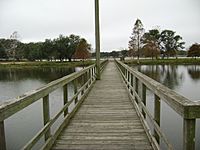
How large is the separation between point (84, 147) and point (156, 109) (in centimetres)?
120

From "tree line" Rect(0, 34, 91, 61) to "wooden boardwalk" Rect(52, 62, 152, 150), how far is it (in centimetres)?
5147

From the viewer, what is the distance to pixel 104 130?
160 inches

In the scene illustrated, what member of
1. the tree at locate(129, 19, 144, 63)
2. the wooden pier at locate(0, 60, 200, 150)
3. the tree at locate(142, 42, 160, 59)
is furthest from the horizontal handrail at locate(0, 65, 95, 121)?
the tree at locate(142, 42, 160, 59)

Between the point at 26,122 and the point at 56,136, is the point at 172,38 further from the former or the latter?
the point at 56,136

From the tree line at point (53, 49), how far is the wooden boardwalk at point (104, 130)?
5147 cm

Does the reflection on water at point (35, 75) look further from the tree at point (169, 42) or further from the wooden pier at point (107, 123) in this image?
the tree at point (169, 42)

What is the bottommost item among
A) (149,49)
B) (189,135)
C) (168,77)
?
(168,77)

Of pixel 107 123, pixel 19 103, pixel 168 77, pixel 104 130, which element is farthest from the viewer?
pixel 168 77

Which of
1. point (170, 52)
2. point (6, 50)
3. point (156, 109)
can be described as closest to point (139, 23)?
point (170, 52)

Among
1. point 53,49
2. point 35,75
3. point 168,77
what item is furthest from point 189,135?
point 53,49

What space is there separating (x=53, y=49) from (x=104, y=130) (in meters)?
60.7

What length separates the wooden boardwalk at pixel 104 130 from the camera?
3.40m

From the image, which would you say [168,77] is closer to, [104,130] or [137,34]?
[104,130]

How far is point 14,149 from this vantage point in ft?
26.7
